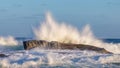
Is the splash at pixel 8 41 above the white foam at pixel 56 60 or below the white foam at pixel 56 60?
above

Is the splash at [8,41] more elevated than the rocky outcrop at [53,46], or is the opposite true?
the splash at [8,41]

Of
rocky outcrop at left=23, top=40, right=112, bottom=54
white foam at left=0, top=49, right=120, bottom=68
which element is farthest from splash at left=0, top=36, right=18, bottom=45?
white foam at left=0, top=49, right=120, bottom=68

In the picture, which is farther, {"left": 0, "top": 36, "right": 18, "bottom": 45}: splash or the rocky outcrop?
{"left": 0, "top": 36, "right": 18, "bottom": 45}: splash

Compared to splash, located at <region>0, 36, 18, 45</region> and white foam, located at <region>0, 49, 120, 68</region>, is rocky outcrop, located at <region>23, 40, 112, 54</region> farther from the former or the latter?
splash, located at <region>0, 36, 18, 45</region>

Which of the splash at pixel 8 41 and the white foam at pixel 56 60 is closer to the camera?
the white foam at pixel 56 60

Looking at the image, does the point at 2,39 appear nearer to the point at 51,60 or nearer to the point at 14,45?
the point at 14,45

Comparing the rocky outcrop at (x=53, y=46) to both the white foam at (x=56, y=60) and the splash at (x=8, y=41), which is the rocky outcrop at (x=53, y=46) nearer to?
the white foam at (x=56, y=60)

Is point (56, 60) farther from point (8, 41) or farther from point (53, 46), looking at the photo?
point (8, 41)

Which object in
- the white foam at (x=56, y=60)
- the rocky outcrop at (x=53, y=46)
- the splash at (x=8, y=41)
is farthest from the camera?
the splash at (x=8, y=41)

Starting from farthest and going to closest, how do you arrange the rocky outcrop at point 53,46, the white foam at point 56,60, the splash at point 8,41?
the splash at point 8,41 → the rocky outcrop at point 53,46 → the white foam at point 56,60

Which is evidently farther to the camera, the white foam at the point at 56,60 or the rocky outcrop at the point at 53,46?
the rocky outcrop at the point at 53,46

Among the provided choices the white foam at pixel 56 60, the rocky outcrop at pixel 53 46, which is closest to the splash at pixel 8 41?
the rocky outcrop at pixel 53 46

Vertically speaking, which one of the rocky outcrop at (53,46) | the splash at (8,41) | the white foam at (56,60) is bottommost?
the white foam at (56,60)
